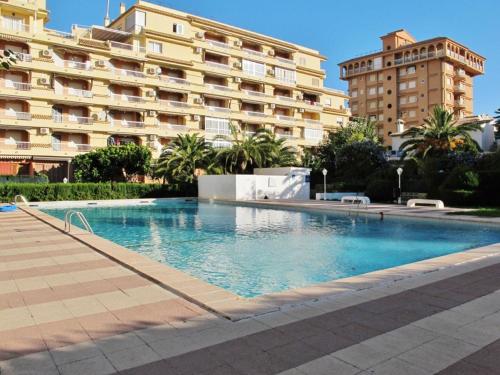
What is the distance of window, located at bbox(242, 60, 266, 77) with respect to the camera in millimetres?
53969

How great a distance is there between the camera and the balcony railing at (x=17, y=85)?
38312 mm

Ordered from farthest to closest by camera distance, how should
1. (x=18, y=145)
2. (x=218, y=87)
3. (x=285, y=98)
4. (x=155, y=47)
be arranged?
(x=285, y=98), (x=218, y=87), (x=155, y=47), (x=18, y=145)

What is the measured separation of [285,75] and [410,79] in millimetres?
28704

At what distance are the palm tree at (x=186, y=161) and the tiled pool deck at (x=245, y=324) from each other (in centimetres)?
2937

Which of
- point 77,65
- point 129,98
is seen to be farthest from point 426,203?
point 77,65

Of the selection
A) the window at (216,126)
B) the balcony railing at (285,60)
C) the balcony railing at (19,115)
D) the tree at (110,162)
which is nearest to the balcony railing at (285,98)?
the balcony railing at (285,60)

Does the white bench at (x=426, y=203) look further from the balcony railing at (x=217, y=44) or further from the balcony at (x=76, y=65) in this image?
the balcony railing at (x=217, y=44)

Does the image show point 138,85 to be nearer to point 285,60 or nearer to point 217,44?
point 217,44

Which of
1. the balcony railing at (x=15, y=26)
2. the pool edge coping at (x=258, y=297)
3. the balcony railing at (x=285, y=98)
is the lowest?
the pool edge coping at (x=258, y=297)

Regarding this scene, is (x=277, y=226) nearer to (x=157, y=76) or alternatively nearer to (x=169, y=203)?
(x=169, y=203)

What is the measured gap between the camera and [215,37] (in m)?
53.0

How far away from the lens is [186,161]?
36.9 m

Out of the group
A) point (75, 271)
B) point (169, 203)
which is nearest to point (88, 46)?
point (169, 203)

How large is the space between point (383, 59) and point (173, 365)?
82516 mm
